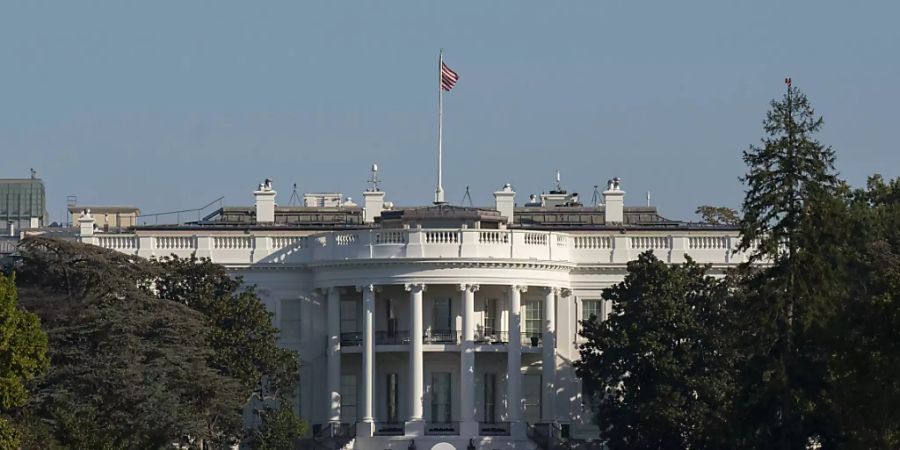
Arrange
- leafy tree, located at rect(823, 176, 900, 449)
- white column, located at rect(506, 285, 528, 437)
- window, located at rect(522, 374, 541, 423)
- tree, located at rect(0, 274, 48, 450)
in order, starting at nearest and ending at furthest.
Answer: leafy tree, located at rect(823, 176, 900, 449) → tree, located at rect(0, 274, 48, 450) → white column, located at rect(506, 285, 528, 437) → window, located at rect(522, 374, 541, 423)

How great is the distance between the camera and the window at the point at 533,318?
134000mm

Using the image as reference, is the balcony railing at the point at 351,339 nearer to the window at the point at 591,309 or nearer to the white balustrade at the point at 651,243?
the window at the point at 591,309

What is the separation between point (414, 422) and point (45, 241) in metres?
Result: 21.1

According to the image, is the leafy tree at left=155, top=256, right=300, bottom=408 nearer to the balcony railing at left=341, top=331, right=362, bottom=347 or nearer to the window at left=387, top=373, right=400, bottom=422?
the balcony railing at left=341, top=331, right=362, bottom=347

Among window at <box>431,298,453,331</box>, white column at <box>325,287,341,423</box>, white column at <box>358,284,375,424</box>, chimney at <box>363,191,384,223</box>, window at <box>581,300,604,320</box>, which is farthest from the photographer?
chimney at <box>363,191,384,223</box>

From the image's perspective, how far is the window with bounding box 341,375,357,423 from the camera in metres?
134

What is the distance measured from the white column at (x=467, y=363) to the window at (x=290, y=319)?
8.93m

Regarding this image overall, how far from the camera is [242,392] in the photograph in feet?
393

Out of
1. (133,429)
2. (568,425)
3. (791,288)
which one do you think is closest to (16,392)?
(133,429)

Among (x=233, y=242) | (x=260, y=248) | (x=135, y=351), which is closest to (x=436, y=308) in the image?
(x=260, y=248)

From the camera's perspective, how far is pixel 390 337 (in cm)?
13275

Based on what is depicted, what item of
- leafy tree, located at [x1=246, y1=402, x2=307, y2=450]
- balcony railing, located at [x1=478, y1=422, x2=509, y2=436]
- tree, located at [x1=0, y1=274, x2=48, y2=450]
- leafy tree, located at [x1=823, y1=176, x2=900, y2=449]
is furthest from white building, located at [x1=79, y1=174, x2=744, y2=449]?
tree, located at [x1=0, y1=274, x2=48, y2=450]

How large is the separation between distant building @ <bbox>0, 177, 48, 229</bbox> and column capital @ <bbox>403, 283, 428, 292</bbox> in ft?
163

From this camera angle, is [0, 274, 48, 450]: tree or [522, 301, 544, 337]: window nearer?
[0, 274, 48, 450]: tree
